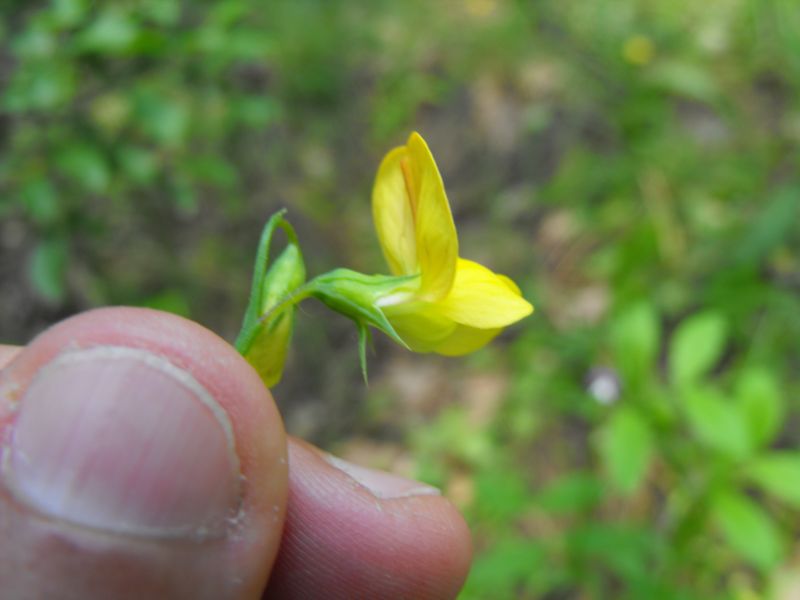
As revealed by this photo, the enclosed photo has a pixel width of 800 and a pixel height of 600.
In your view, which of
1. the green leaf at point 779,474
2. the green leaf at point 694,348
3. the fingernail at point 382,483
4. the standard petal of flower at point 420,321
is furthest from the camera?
the green leaf at point 694,348

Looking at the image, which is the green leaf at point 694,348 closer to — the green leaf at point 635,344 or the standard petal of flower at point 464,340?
the green leaf at point 635,344

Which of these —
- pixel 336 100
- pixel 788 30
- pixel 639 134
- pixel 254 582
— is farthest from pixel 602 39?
pixel 254 582

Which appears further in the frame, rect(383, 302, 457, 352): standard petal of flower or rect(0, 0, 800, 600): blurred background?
rect(0, 0, 800, 600): blurred background

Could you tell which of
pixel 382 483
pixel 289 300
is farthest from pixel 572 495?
pixel 289 300

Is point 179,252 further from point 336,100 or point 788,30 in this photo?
point 788,30

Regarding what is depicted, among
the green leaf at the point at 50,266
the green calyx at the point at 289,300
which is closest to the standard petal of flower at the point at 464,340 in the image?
the green calyx at the point at 289,300

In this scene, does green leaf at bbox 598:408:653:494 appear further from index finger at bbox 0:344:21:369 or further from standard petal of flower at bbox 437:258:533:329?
index finger at bbox 0:344:21:369

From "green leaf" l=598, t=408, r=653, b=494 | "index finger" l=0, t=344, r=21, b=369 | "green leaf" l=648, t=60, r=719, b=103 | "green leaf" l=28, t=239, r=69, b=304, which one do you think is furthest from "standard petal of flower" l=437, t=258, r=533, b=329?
"green leaf" l=648, t=60, r=719, b=103

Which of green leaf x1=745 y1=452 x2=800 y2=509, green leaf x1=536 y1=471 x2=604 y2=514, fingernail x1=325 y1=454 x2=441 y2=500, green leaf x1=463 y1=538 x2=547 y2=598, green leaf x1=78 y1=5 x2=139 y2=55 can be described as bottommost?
green leaf x1=463 y1=538 x2=547 y2=598
